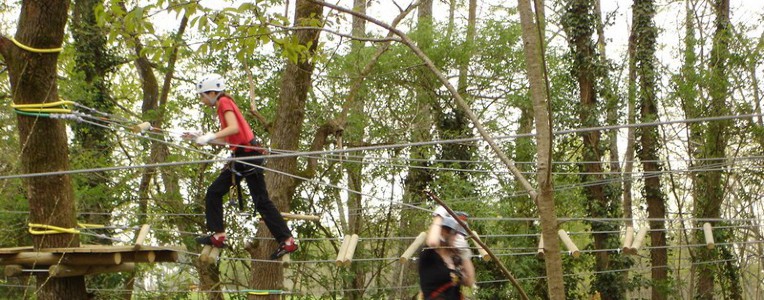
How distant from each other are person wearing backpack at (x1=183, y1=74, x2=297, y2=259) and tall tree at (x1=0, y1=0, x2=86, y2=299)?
0.96 m

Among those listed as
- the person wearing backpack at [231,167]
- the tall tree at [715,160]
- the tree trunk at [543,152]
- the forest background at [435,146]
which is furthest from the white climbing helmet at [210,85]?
the tall tree at [715,160]

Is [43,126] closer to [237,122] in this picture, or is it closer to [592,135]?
[237,122]

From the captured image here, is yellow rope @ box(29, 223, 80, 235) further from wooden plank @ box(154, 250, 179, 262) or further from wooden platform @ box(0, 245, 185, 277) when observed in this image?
wooden plank @ box(154, 250, 179, 262)

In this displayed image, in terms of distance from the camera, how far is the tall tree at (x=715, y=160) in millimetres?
13008

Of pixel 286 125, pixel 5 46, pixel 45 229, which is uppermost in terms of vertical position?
pixel 286 125

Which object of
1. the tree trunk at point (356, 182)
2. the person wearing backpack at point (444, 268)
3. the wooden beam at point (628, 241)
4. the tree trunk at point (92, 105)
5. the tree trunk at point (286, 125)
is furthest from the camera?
the tree trunk at point (356, 182)

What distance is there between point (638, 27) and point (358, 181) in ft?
A: 15.4

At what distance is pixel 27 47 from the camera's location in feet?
18.3

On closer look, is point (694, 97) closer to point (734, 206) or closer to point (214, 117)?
point (734, 206)

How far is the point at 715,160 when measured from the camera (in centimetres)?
1318

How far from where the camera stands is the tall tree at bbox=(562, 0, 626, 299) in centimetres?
1366

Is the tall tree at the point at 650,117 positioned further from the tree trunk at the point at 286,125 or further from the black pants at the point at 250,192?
the black pants at the point at 250,192

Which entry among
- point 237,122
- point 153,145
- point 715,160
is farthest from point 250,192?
point 715,160

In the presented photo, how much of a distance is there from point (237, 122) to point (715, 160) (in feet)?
31.8
